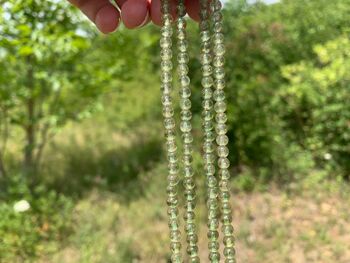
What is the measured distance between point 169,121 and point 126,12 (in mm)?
515

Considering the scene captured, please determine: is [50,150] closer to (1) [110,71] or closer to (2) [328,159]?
(1) [110,71]

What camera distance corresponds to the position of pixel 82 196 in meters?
4.75

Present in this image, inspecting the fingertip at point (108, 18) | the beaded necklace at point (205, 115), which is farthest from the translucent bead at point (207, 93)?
the fingertip at point (108, 18)

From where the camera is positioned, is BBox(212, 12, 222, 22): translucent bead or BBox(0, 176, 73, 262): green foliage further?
BBox(0, 176, 73, 262): green foliage

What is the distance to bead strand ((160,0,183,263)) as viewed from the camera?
99 centimetres

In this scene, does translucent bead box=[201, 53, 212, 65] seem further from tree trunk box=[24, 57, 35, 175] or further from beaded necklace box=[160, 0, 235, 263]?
tree trunk box=[24, 57, 35, 175]

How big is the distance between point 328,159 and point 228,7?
2.02 meters

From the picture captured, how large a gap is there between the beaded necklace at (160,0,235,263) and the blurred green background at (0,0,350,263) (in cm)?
199

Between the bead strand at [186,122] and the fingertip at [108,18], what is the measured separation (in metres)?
0.52

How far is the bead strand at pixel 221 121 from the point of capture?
99cm

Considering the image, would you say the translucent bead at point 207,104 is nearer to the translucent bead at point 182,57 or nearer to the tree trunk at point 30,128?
the translucent bead at point 182,57

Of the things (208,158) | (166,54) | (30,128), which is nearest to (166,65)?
(166,54)

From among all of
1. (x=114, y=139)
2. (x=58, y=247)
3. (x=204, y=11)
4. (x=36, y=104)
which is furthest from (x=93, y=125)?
(x=204, y=11)

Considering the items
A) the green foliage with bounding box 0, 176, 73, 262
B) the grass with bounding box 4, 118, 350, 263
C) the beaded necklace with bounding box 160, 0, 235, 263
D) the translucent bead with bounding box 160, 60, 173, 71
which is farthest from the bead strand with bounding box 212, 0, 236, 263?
the green foliage with bounding box 0, 176, 73, 262
